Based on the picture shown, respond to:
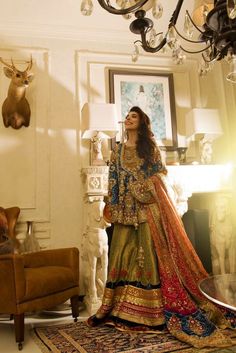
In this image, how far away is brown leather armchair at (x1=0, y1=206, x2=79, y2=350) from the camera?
2.32 metres

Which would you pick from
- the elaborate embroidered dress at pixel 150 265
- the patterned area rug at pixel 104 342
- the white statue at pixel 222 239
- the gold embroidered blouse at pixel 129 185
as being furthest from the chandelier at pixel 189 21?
the white statue at pixel 222 239

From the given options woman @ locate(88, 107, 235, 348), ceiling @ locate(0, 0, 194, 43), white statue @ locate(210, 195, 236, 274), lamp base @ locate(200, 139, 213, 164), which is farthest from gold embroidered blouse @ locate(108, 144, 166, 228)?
ceiling @ locate(0, 0, 194, 43)

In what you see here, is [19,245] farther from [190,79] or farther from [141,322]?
[190,79]

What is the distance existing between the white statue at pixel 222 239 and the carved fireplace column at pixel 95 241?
1.29 meters

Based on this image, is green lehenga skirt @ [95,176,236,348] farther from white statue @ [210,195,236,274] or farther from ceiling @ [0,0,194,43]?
A: ceiling @ [0,0,194,43]

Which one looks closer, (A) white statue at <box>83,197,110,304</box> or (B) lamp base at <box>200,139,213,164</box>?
(A) white statue at <box>83,197,110,304</box>

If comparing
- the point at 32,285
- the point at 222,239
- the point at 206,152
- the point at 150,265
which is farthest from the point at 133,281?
the point at 206,152

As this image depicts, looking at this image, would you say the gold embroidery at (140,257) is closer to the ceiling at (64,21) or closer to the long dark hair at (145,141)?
the long dark hair at (145,141)

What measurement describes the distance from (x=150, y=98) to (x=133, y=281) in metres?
2.56

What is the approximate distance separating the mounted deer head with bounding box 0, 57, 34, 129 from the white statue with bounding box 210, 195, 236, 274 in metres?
2.41

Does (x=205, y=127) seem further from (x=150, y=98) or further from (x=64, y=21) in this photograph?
(x=64, y=21)

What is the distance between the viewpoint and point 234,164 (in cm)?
397

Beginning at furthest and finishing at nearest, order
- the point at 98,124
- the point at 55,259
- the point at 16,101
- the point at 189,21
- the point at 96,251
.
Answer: the point at 16,101
the point at 98,124
the point at 96,251
the point at 55,259
the point at 189,21

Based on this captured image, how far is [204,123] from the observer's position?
4.01m
